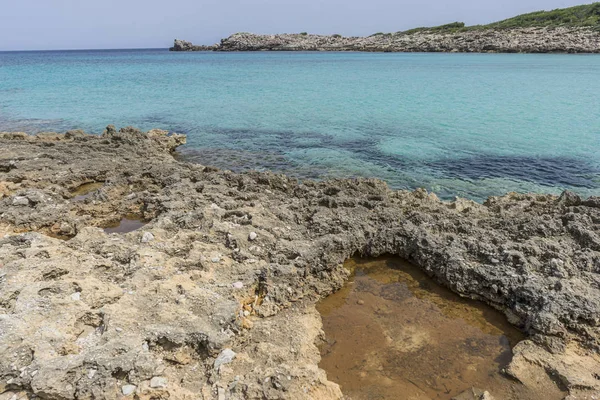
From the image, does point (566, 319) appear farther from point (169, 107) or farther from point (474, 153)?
point (169, 107)

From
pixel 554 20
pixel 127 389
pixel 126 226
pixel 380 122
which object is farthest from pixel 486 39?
pixel 127 389

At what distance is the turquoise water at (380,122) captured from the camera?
12.6 m

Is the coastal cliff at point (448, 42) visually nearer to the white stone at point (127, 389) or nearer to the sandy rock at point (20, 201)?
the sandy rock at point (20, 201)

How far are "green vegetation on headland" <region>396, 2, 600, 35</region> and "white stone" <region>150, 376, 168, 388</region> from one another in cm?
8715

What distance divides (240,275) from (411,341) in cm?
270

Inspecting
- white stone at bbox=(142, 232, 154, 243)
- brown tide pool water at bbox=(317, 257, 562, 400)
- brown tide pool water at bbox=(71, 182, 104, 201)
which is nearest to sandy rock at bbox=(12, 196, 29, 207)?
brown tide pool water at bbox=(71, 182, 104, 201)

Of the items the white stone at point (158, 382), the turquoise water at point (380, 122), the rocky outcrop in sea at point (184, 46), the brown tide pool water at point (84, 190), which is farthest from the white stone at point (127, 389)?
the rocky outcrop in sea at point (184, 46)

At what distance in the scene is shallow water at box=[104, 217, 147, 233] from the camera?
8125 millimetres

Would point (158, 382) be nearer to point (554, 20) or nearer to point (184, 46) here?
point (554, 20)

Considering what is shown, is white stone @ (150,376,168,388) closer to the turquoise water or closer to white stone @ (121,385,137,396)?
white stone @ (121,385,137,396)

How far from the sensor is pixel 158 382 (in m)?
4.03

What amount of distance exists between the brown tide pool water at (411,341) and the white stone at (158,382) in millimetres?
1930

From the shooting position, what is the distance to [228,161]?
13.9 m

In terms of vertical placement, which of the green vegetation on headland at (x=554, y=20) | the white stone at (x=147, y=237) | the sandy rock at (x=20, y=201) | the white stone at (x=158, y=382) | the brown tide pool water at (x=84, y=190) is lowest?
the white stone at (x=158, y=382)
